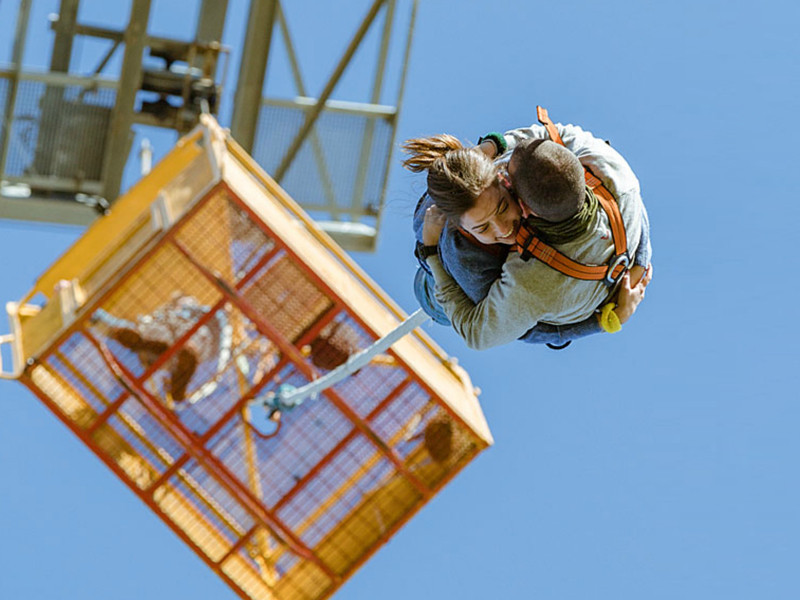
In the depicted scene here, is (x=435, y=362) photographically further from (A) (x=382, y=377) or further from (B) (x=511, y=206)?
(B) (x=511, y=206)

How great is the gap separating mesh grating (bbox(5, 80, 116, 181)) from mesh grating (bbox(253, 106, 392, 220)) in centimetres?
138

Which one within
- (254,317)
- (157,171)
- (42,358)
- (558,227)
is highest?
(558,227)

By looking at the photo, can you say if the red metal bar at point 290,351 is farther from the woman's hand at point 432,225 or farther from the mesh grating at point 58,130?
the mesh grating at point 58,130

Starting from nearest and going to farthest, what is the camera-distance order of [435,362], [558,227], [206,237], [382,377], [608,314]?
[558,227]
[608,314]
[206,237]
[382,377]
[435,362]

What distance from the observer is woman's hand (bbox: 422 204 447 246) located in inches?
212

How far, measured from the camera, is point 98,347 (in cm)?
815

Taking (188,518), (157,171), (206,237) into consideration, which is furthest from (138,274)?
(188,518)

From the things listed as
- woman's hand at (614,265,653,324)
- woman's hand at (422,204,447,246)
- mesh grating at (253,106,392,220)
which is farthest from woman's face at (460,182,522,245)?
mesh grating at (253,106,392,220)

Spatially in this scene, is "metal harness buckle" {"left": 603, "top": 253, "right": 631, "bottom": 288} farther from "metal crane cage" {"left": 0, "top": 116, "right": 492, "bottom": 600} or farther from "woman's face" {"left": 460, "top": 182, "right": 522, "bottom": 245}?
"metal crane cage" {"left": 0, "top": 116, "right": 492, "bottom": 600}

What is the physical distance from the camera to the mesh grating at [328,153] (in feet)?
36.3

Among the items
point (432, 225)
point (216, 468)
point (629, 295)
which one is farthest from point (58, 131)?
point (629, 295)

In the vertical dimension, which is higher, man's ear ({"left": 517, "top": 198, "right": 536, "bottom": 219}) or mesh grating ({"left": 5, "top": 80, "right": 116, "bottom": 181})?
man's ear ({"left": 517, "top": 198, "right": 536, "bottom": 219})

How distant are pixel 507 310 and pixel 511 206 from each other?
1.43 ft

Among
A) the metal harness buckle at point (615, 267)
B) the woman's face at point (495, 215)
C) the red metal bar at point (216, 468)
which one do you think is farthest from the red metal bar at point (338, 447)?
the woman's face at point (495, 215)
